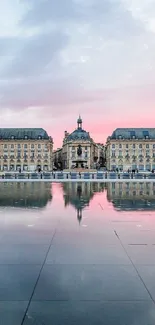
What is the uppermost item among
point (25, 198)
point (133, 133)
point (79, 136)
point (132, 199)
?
point (133, 133)

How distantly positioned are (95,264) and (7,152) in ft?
490

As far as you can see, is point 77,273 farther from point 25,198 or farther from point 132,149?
point 132,149

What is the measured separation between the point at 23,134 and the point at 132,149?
49956 millimetres

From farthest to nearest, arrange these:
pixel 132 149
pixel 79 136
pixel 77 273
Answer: pixel 79 136
pixel 132 149
pixel 77 273

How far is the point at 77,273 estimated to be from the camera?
6.74 metres

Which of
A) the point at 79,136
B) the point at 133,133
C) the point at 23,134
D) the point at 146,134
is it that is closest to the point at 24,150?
the point at 23,134

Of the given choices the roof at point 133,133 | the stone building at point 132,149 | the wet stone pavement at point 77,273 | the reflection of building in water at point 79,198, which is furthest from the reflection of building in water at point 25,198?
the roof at point 133,133

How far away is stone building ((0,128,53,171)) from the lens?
497 feet

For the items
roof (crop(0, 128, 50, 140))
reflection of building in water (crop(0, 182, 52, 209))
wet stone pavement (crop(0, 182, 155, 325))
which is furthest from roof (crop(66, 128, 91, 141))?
wet stone pavement (crop(0, 182, 155, 325))

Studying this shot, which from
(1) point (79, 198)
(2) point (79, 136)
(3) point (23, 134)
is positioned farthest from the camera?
(2) point (79, 136)

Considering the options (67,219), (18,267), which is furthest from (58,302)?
(67,219)

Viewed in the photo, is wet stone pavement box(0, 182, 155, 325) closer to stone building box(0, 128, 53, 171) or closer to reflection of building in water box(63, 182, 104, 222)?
reflection of building in water box(63, 182, 104, 222)

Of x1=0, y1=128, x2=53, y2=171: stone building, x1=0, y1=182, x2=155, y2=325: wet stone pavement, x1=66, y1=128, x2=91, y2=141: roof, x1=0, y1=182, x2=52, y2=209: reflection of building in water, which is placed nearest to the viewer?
x1=0, y1=182, x2=155, y2=325: wet stone pavement

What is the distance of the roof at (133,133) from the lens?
151125 millimetres
